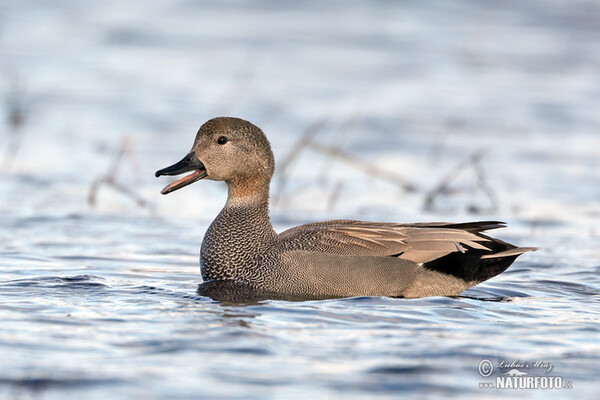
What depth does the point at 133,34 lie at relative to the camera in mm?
19188

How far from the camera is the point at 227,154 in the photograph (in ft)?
26.2

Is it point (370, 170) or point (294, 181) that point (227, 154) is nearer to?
point (370, 170)

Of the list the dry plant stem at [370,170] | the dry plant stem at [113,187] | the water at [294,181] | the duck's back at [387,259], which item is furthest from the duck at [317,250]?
the dry plant stem at [370,170]

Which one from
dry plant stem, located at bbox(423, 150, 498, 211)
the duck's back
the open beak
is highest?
dry plant stem, located at bbox(423, 150, 498, 211)

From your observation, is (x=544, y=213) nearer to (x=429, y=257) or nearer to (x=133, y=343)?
(x=429, y=257)

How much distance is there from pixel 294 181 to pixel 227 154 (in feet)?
12.7

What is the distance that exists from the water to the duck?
0.23 m

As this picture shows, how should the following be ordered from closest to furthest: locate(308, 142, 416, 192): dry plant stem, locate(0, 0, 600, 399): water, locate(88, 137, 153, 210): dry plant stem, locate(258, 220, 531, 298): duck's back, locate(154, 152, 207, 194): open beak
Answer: locate(0, 0, 600, 399): water
locate(258, 220, 531, 298): duck's back
locate(154, 152, 207, 194): open beak
locate(88, 137, 153, 210): dry plant stem
locate(308, 142, 416, 192): dry plant stem

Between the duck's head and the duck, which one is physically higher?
the duck's head

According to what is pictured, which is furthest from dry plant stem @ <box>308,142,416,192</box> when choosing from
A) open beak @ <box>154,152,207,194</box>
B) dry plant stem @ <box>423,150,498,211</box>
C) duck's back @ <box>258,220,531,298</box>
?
duck's back @ <box>258,220,531,298</box>

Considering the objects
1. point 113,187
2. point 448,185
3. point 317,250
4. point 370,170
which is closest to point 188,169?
point 317,250

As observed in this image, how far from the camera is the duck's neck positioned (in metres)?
7.70

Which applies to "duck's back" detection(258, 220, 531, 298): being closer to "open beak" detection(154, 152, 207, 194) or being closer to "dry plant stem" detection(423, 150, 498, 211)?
"open beak" detection(154, 152, 207, 194)

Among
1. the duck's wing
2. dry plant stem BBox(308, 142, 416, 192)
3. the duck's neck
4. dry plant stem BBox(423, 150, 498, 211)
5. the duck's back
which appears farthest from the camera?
dry plant stem BBox(308, 142, 416, 192)
